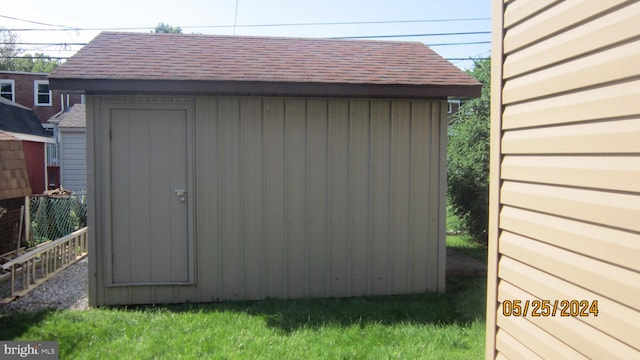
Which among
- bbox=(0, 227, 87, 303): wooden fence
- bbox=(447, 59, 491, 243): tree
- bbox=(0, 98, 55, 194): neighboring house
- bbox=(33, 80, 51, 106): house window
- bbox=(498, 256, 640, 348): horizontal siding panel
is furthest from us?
bbox=(33, 80, 51, 106): house window

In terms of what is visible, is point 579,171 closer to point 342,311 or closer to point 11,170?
point 342,311

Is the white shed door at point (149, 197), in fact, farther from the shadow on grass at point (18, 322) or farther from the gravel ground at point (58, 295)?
the shadow on grass at point (18, 322)

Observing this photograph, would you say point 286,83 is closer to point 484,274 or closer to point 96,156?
point 96,156

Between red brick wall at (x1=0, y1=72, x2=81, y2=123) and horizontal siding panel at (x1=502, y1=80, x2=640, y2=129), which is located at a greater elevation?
red brick wall at (x1=0, y1=72, x2=81, y2=123)

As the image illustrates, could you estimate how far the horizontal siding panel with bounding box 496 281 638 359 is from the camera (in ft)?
4.61

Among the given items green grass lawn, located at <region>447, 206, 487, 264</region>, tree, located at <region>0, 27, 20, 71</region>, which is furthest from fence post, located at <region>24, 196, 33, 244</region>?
tree, located at <region>0, 27, 20, 71</region>

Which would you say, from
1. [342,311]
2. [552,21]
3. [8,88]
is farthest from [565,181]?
[8,88]

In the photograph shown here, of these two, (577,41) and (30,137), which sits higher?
(30,137)

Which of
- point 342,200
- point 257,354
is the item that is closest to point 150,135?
point 342,200

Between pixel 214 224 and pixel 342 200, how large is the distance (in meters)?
1.42

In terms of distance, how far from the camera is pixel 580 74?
157 centimetres

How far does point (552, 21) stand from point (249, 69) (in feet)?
12.6

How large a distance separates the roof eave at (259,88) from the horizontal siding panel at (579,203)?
3101mm

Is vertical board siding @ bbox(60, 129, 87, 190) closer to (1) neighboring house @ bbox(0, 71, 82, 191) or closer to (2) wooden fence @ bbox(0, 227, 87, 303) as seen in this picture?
(1) neighboring house @ bbox(0, 71, 82, 191)
